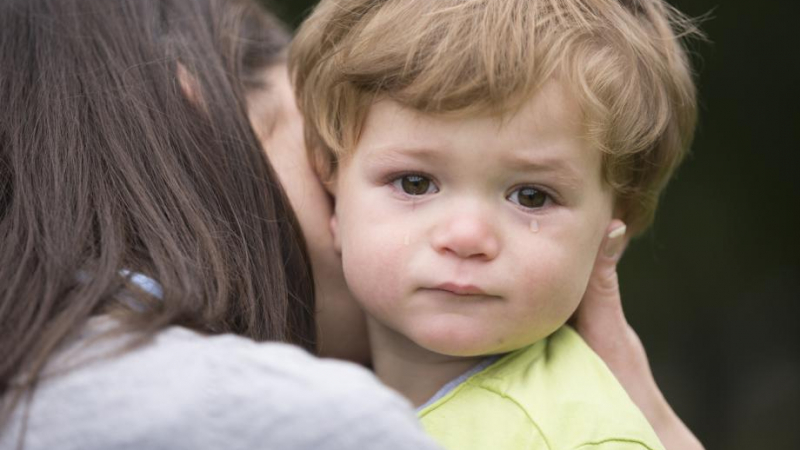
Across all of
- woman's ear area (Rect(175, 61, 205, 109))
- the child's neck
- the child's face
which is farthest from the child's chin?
woman's ear area (Rect(175, 61, 205, 109))

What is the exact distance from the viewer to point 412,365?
1868 mm

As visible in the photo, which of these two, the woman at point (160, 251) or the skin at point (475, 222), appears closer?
the woman at point (160, 251)

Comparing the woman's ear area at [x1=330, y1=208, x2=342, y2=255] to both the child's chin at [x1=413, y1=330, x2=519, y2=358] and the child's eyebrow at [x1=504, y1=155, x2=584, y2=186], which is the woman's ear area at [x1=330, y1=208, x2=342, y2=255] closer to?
the child's chin at [x1=413, y1=330, x2=519, y2=358]

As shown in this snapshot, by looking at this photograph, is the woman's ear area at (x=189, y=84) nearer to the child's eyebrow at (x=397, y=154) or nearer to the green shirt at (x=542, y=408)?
the child's eyebrow at (x=397, y=154)

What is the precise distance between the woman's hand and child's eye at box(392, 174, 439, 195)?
353 millimetres

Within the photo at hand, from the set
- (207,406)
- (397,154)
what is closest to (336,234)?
(397,154)

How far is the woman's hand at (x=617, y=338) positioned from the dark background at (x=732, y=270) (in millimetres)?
3538

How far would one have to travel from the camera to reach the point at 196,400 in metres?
1.25

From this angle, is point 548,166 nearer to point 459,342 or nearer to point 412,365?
point 459,342

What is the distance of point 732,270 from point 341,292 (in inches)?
171

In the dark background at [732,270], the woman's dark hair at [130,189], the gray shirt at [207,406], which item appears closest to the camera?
the gray shirt at [207,406]

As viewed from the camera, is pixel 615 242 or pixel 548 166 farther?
pixel 615 242

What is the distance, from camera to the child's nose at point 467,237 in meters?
1.58

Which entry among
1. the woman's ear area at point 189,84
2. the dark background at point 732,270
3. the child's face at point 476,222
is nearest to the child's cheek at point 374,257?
the child's face at point 476,222
